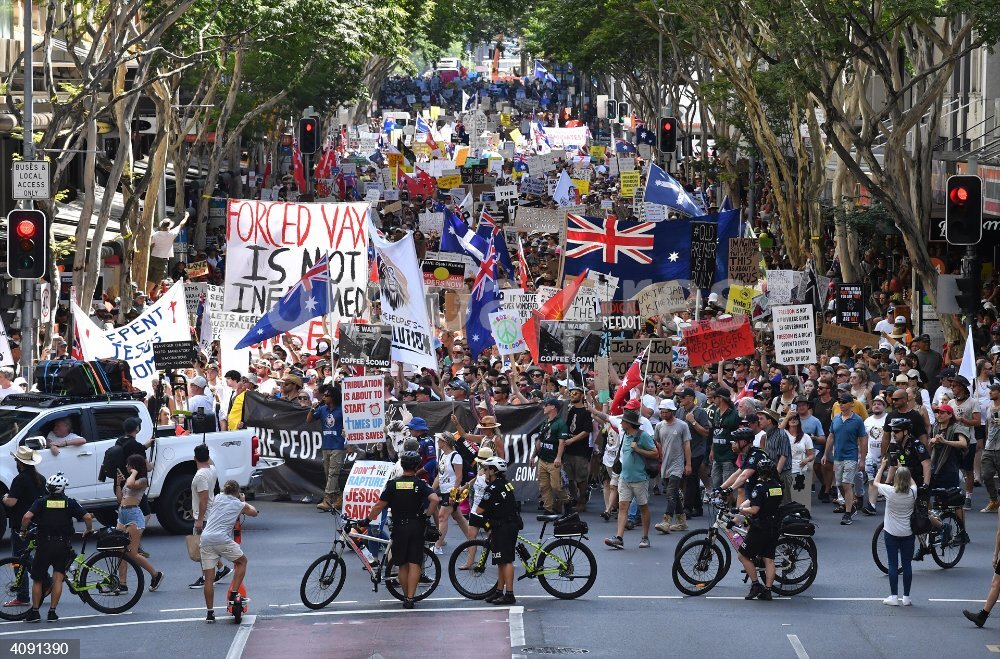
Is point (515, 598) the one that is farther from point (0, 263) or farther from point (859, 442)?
point (0, 263)

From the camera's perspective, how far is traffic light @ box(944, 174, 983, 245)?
58.6 feet

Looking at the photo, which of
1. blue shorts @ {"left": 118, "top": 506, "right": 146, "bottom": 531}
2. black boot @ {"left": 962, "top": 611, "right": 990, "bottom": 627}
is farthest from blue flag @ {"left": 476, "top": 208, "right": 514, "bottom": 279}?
black boot @ {"left": 962, "top": 611, "right": 990, "bottom": 627}

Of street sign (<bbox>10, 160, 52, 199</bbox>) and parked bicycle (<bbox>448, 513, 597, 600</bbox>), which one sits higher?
street sign (<bbox>10, 160, 52, 199</bbox>)

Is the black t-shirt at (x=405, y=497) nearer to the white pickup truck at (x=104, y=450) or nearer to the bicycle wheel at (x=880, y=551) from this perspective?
the white pickup truck at (x=104, y=450)

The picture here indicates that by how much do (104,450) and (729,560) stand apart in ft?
22.7

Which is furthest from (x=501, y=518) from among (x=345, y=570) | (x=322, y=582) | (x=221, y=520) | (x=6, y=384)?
(x=6, y=384)

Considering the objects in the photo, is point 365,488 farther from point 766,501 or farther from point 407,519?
point 766,501

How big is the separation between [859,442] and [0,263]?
19946 mm

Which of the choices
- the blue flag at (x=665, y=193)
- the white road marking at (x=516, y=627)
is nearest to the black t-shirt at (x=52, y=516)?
the white road marking at (x=516, y=627)

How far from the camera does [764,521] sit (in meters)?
14.1

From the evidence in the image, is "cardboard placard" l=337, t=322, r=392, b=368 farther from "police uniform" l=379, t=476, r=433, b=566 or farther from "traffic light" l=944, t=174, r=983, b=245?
"police uniform" l=379, t=476, r=433, b=566

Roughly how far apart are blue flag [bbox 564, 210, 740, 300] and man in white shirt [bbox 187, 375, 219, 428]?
23.2 feet

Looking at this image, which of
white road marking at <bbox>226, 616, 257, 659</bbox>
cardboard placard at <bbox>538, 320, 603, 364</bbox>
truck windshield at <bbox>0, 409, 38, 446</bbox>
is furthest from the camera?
cardboard placard at <bbox>538, 320, 603, 364</bbox>

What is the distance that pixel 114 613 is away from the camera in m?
13.9
